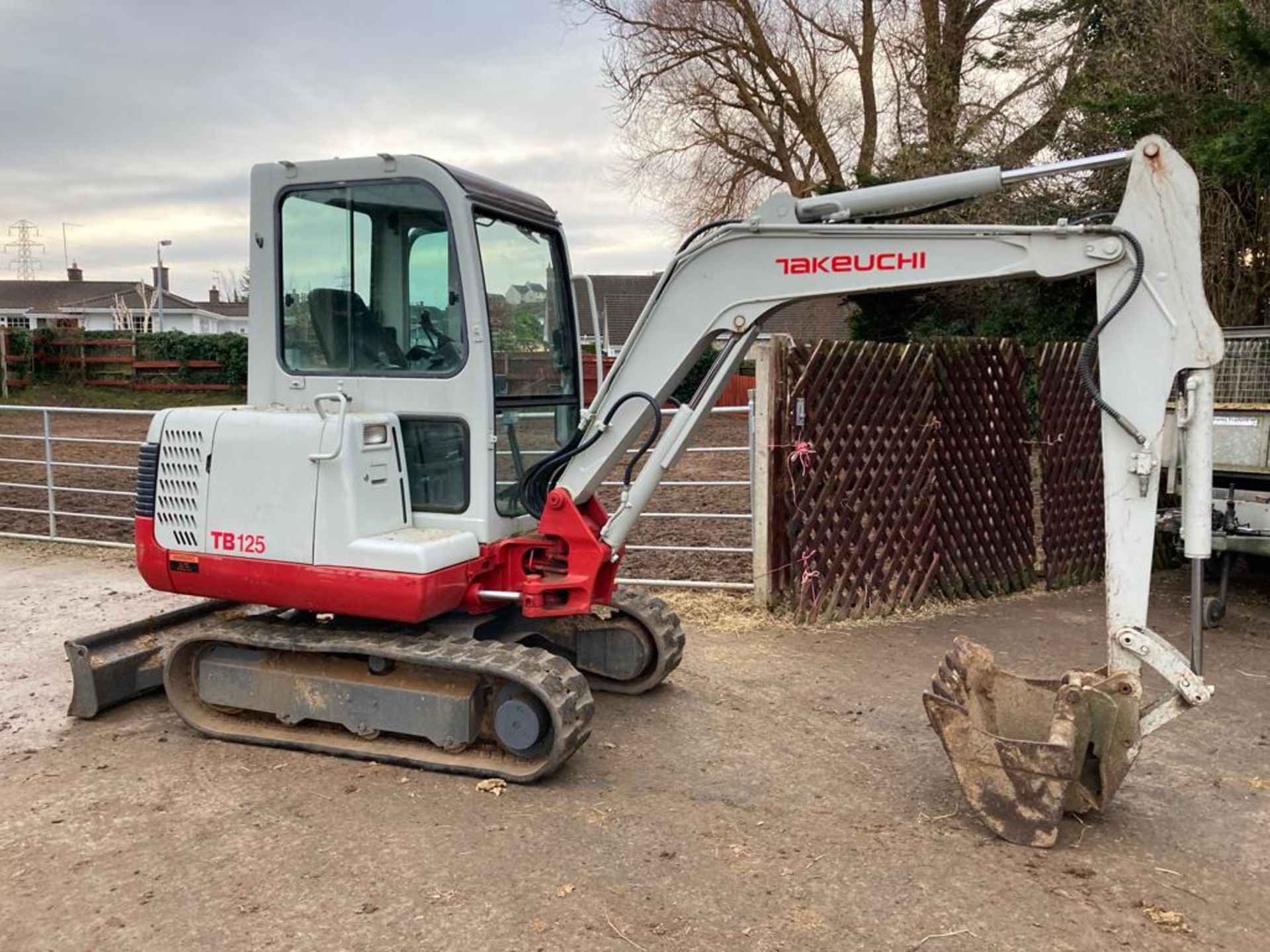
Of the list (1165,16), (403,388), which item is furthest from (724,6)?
(403,388)

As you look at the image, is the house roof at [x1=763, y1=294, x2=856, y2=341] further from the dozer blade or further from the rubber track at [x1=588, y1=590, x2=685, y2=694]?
the dozer blade

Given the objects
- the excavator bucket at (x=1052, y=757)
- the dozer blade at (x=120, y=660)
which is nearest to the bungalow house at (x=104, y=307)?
the dozer blade at (x=120, y=660)

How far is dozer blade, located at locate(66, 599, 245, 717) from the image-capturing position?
482 cm

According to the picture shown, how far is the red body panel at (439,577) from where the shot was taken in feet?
13.7

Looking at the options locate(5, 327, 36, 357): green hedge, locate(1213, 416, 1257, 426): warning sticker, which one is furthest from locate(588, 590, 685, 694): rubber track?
locate(5, 327, 36, 357): green hedge

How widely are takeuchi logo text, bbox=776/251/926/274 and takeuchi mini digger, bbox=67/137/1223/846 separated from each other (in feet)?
0.04

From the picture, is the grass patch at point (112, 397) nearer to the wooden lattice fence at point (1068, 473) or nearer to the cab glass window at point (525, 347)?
the wooden lattice fence at point (1068, 473)

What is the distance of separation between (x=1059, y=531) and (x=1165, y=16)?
237 inches

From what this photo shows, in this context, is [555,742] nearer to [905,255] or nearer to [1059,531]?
[905,255]

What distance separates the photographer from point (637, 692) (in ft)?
17.1

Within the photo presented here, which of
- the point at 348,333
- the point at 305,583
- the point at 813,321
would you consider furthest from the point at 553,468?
the point at 813,321

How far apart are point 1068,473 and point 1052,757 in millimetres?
4792

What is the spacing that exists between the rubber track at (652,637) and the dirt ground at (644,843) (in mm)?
109

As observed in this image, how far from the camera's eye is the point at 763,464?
255 inches
